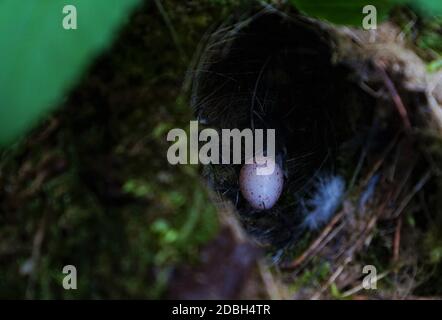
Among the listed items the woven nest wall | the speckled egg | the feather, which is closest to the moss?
the woven nest wall

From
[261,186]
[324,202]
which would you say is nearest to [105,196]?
[324,202]

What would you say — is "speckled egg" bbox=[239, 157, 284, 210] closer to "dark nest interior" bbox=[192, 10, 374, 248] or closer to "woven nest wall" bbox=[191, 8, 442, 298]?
"dark nest interior" bbox=[192, 10, 374, 248]

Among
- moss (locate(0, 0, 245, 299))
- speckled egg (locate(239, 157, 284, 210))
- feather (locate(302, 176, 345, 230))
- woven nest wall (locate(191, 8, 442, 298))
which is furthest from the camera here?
speckled egg (locate(239, 157, 284, 210))

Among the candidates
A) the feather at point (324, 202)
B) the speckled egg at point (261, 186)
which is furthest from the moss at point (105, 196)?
the speckled egg at point (261, 186)

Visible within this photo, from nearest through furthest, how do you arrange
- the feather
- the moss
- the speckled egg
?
the moss
the feather
the speckled egg

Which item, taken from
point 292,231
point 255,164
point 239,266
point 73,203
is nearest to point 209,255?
point 239,266

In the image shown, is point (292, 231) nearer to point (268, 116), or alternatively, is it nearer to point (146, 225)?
point (268, 116)
